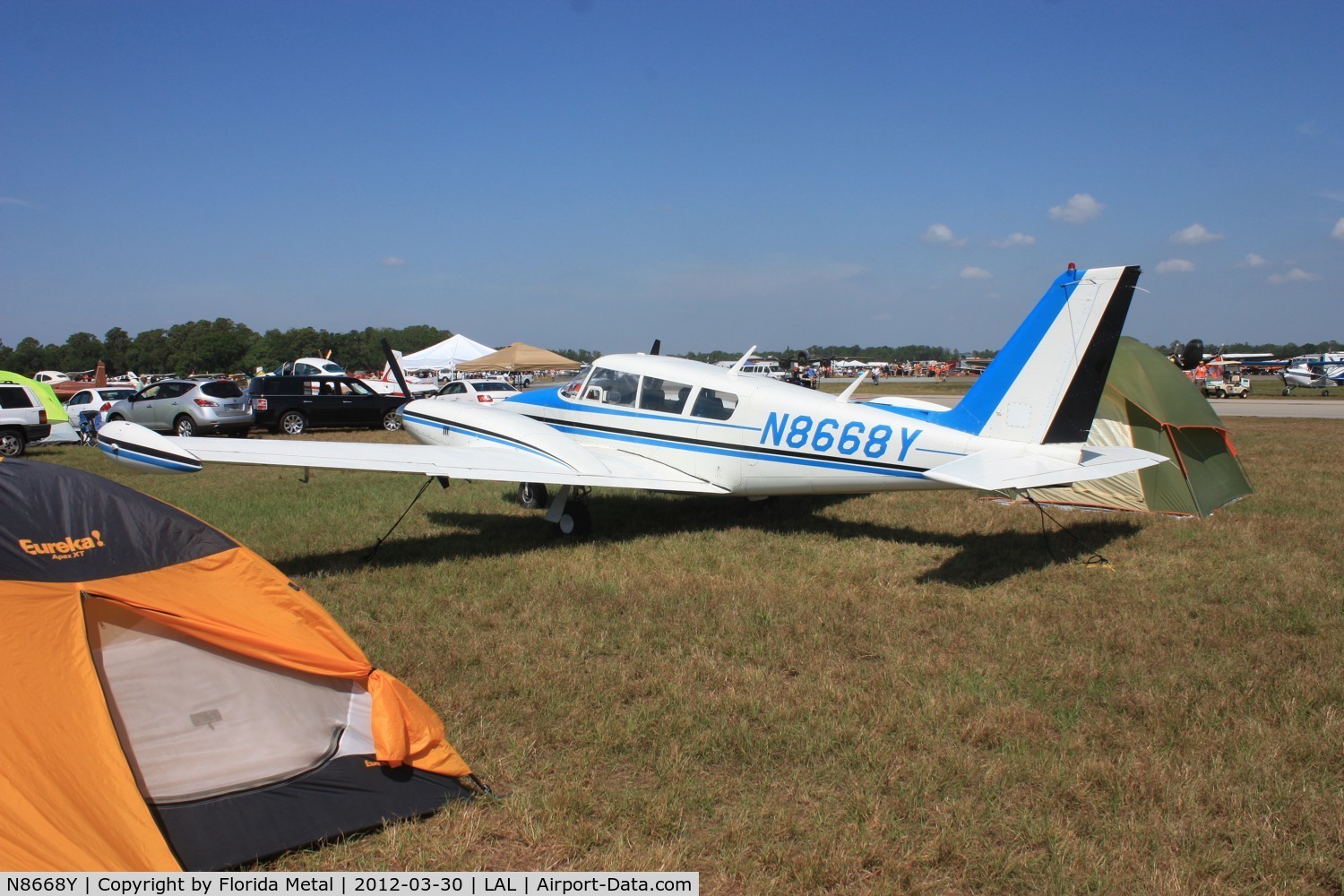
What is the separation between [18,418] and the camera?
1788 cm

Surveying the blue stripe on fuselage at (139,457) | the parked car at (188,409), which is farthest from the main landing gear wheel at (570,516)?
the parked car at (188,409)

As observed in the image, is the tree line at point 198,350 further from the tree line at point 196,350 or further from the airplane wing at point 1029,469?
the airplane wing at point 1029,469

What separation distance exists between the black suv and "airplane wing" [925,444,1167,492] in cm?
1664

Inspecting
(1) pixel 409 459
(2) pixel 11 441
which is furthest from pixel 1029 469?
(2) pixel 11 441

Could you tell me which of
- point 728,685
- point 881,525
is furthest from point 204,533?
point 881,525

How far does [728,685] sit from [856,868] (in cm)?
189

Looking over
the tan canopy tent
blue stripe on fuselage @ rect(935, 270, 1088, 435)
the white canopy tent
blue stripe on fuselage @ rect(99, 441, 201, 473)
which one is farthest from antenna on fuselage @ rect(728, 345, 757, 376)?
the white canopy tent

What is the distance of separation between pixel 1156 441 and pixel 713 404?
5933 millimetres

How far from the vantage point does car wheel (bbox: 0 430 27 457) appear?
58.6ft

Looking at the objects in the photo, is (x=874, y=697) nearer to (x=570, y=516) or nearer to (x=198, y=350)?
(x=570, y=516)

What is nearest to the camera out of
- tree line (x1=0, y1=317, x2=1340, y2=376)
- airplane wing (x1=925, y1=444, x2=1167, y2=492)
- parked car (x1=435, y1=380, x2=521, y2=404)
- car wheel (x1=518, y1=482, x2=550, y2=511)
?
airplane wing (x1=925, y1=444, x2=1167, y2=492)

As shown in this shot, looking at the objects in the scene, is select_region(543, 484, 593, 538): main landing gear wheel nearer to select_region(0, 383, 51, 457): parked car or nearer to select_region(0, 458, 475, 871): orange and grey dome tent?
select_region(0, 458, 475, 871): orange and grey dome tent

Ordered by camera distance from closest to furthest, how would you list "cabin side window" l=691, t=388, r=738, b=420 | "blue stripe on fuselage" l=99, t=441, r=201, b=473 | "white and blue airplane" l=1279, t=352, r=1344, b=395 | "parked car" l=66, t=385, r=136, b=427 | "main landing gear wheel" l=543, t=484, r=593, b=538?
"blue stripe on fuselage" l=99, t=441, r=201, b=473
"cabin side window" l=691, t=388, r=738, b=420
"main landing gear wheel" l=543, t=484, r=593, b=538
"parked car" l=66, t=385, r=136, b=427
"white and blue airplane" l=1279, t=352, r=1344, b=395

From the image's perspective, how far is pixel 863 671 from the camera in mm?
5543
